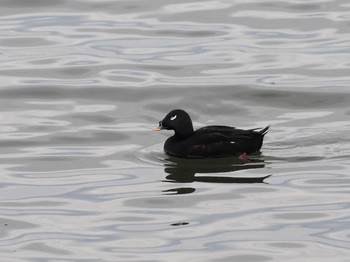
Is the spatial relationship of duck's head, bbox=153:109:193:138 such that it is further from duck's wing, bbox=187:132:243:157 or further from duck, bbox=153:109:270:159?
duck's wing, bbox=187:132:243:157

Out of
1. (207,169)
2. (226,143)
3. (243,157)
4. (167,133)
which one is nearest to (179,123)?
(226,143)

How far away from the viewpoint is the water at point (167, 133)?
1247 centimetres

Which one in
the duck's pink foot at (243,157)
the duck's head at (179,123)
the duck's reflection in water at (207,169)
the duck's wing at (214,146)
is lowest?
the duck's reflection in water at (207,169)

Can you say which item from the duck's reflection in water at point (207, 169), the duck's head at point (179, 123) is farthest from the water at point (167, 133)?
the duck's head at point (179, 123)

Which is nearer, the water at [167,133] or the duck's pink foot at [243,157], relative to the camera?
the water at [167,133]

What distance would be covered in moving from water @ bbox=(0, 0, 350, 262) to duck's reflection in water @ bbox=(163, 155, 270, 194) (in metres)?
0.03

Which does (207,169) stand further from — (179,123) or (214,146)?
(179,123)

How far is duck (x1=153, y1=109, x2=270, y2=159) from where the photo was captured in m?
16.1

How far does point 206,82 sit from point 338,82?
6.66 ft

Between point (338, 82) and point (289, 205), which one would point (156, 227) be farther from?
point (338, 82)

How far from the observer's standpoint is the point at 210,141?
16219 millimetres

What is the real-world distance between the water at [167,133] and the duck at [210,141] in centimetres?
18

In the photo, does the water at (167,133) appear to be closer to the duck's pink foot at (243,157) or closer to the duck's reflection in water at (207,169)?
the duck's reflection in water at (207,169)

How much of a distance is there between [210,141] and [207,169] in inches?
30.6
